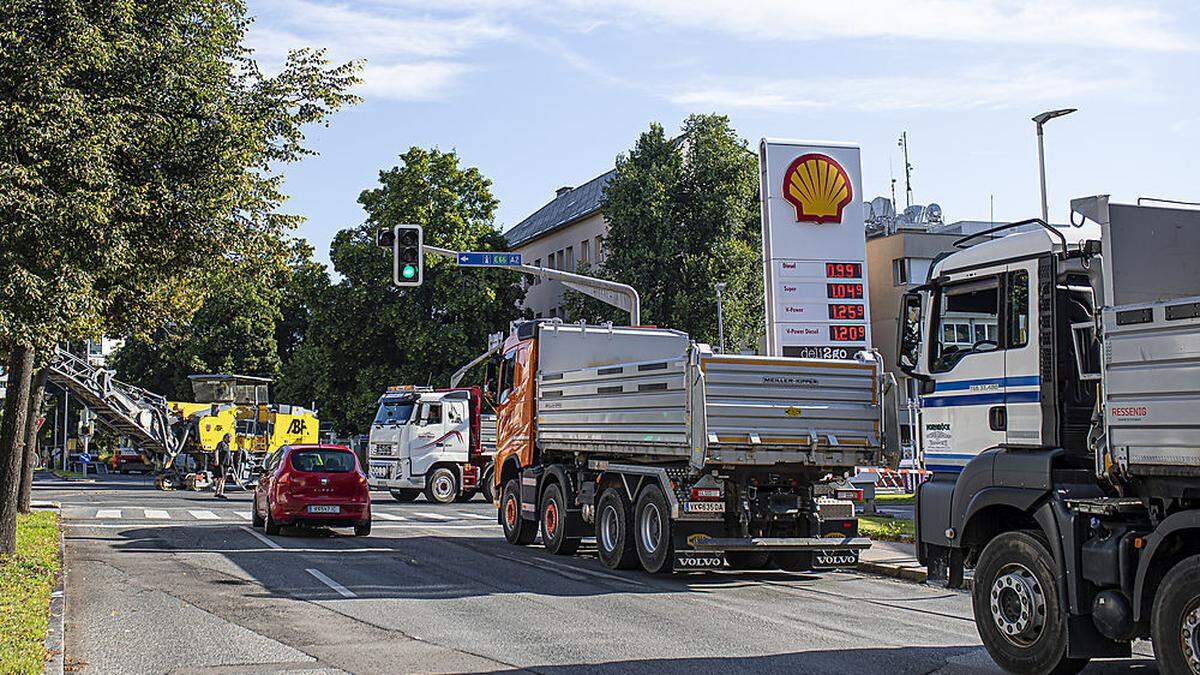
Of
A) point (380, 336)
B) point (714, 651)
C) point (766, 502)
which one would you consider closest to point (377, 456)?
point (380, 336)

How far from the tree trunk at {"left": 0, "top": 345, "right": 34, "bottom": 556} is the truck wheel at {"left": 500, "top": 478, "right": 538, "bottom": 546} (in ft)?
24.3

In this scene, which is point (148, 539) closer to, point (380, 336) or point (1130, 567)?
point (1130, 567)

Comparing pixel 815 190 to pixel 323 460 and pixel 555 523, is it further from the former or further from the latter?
pixel 323 460

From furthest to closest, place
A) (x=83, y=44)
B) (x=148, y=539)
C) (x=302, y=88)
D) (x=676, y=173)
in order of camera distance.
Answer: (x=676, y=173) → (x=148, y=539) → (x=302, y=88) → (x=83, y=44)

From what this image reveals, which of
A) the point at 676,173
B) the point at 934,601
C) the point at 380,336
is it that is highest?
the point at 676,173

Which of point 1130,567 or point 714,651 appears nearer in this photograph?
point 1130,567

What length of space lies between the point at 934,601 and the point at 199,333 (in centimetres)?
6137

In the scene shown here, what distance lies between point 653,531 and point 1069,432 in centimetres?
708

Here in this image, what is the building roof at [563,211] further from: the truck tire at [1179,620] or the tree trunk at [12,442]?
the truck tire at [1179,620]

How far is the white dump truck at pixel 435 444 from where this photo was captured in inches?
1339

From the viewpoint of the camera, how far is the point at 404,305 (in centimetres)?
5116

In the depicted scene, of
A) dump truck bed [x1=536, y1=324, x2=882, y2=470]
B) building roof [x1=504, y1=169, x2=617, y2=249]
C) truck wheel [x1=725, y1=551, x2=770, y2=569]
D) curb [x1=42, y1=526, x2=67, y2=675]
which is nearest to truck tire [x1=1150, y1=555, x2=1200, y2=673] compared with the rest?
dump truck bed [x1=536, y1=324, x2=882, y2=470]

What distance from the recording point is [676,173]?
47.9m

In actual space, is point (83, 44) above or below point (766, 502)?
Answer: above
